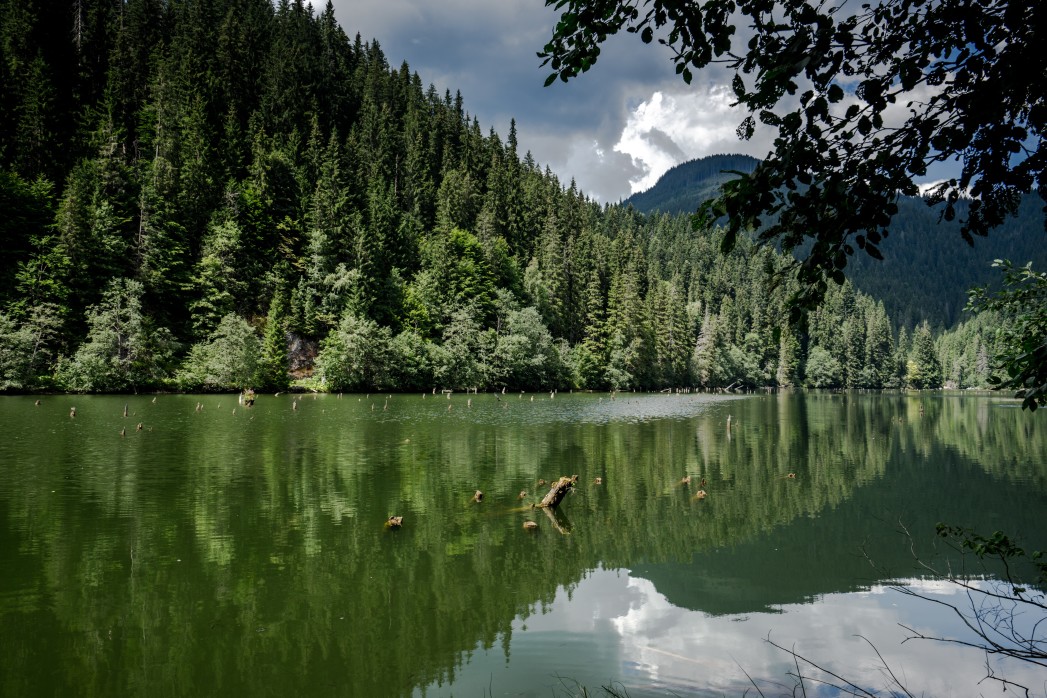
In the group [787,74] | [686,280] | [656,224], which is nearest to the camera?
[787,74]

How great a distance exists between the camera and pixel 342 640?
28.9 feet

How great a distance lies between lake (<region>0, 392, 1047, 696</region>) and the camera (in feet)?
27.1

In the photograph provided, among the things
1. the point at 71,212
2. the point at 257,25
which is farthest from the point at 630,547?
the point at 257,25

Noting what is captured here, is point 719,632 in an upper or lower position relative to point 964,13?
lower

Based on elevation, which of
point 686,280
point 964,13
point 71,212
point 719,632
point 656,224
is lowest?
point 719,632

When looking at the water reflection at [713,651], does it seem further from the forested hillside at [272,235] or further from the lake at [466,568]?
the forested hillside at [272,235]

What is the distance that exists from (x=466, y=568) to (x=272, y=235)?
72703mm

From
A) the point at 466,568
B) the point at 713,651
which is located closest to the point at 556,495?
the point at 466,568

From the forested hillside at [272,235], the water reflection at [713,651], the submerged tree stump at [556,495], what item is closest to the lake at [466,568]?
the water reflection at [713,651]

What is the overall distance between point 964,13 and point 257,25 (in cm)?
12580

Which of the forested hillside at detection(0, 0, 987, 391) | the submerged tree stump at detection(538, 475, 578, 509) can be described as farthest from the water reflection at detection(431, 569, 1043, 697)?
the forested hillside at detection(0, 0, 987, 391)

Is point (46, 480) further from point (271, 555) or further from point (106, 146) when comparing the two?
point (106, 146)

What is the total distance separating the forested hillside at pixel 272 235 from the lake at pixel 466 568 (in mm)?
36776

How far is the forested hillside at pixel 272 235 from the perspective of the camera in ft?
190
